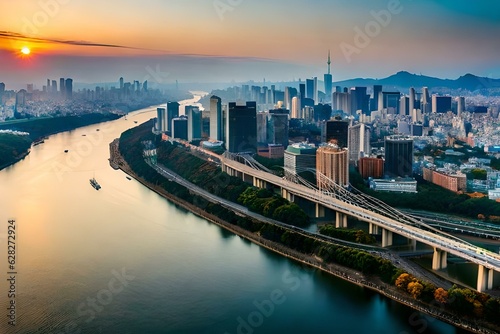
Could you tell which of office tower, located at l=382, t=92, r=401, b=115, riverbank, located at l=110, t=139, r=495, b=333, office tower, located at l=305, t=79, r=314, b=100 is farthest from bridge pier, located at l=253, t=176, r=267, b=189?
office tower, located at l=305, t=79, r=314, b=100

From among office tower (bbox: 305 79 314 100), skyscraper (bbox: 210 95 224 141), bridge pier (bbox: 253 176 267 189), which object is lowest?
bridge pier (bbox: 253 176 267 189)

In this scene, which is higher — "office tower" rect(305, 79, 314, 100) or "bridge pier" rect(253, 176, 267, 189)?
"office tower" rect(305, 79, 314, 100)

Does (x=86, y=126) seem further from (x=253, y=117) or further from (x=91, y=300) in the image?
(x=91, y=300)

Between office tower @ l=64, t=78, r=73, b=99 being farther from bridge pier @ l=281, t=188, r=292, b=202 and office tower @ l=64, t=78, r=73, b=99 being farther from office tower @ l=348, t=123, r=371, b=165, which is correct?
bridge pier @ l=281, t=188, r=292, b=202

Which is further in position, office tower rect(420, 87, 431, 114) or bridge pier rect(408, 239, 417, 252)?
office tower rect(420, 87, 431, 114)

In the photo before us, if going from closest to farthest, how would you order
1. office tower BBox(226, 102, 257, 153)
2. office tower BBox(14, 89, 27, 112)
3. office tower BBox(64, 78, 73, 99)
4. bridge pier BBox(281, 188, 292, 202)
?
bridge pier BBox(281, 188, 292, 202)
office tower BBox(226, 102, 257, 153)
office tower BBox(14, 89, 27, 112)
office tower BBox(64, 78, 73, 99)

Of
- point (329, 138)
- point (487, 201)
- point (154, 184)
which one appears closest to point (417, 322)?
point (487, 201)

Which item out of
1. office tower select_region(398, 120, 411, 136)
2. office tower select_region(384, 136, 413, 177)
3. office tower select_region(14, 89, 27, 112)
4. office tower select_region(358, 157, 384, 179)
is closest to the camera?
office tower select_region(358, 157, 384, 179)

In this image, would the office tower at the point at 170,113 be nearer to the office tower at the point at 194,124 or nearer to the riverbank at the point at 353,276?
the office tower at the point at 194,124
